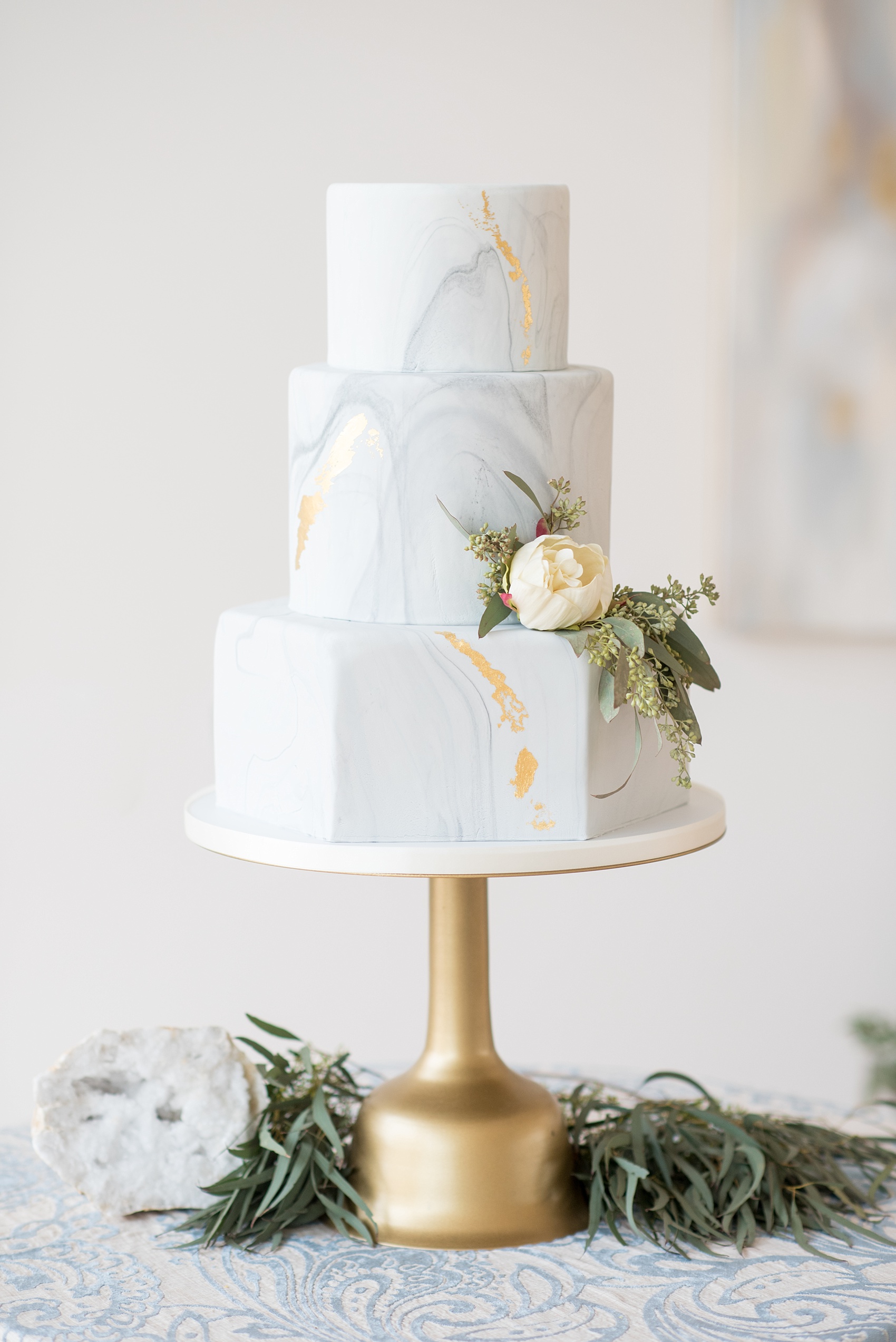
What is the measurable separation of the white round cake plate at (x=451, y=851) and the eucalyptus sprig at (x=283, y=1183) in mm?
236

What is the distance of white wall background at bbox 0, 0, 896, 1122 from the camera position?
2.38m

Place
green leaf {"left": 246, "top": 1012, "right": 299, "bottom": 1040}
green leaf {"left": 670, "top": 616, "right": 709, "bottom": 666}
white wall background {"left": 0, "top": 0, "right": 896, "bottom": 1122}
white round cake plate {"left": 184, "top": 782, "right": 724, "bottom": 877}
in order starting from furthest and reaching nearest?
white wall background {"left": 0, "top": 0, "right": 896, "bottom": 1122}, green leaf {"left": 246, "top": 1012, "right": 299, "bottom": 1040}, green leaf {"left": 670, "top": 616, "right": 709, "bottom": 666}, white round cake plate {"left": 184, "top": 782, "right": 724, "bottom": 877}

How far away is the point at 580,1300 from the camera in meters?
1.16

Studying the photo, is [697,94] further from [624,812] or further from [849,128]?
[624,812]

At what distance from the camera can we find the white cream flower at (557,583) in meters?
1.13

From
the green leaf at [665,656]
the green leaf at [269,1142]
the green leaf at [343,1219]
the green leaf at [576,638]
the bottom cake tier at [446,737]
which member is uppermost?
the green leaf at [576,638]

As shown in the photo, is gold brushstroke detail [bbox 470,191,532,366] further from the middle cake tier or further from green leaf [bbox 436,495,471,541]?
green leaf [bbox 436,495,471,541]

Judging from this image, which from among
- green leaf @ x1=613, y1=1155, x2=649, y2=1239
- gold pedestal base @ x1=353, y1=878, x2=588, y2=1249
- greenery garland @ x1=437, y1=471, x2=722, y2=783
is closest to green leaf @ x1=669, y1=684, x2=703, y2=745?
greenery garland @ x1=437, y1=471, x2=722, y2=783

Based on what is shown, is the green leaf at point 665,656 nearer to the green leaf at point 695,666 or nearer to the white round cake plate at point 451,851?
the green leaf at point 695,666

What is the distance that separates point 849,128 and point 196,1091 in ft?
5.95

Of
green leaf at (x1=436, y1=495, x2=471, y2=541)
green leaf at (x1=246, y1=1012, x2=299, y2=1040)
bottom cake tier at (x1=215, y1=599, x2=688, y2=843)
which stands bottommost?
green leaf at (x1=246, y1=1012, x2=299, y2=1040)

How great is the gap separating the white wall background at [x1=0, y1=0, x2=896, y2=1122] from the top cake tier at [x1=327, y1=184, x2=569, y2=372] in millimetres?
1211

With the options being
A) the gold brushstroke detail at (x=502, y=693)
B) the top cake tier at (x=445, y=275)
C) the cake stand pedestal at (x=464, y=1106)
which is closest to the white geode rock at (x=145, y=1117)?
the cake stand pedestal at (x=464, y=1106)

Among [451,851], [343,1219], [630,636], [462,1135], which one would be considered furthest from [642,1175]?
[630,636]
